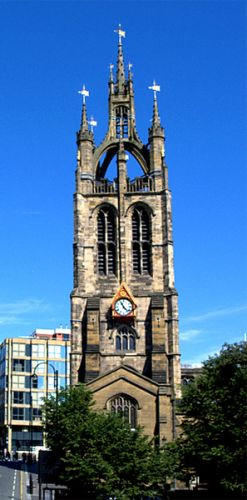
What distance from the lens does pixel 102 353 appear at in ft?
219

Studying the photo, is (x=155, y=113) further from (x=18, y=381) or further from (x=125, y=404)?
(x=18, y=381)

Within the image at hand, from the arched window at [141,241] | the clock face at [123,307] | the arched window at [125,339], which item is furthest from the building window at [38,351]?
the clock face at [123,307]

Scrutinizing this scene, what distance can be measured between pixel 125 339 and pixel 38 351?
187 feet

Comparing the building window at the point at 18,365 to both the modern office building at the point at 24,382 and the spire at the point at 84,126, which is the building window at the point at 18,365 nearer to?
the modern office building at the point at 24,382

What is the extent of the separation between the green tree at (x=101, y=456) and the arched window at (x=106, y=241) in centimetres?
2286

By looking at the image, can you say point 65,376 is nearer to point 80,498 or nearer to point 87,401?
point 87,401

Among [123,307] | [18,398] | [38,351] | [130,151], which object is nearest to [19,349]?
[38,351]

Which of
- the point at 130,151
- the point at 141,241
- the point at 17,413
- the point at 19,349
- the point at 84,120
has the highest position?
the point at 84,120

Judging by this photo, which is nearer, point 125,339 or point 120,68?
point 125,339

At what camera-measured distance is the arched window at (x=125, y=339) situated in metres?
67.5

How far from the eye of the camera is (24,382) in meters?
120

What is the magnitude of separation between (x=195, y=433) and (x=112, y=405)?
62.8 feet

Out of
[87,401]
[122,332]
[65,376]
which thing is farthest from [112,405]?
[65,376]

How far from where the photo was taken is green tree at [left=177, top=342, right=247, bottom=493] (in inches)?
1617
